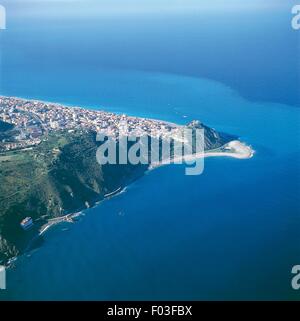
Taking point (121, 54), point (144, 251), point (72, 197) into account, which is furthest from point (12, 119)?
point (121, 54)

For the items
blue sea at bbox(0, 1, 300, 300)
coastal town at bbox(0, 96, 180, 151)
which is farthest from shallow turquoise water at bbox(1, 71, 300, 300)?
coastal town at bbox(0, 96, 180, 151)

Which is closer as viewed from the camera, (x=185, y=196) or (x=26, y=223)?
(x=26, y=223)

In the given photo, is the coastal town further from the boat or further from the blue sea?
the boat

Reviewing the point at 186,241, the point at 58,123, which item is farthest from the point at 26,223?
the point at 58,123

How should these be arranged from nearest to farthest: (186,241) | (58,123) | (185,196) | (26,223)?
(186,241) → (26,223) → (185,196) → (58,123)

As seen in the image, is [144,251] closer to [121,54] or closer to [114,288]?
[114,288]

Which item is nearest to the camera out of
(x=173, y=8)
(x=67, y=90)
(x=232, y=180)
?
(x=232, y=180)

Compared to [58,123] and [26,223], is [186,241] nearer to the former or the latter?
[26,223]
